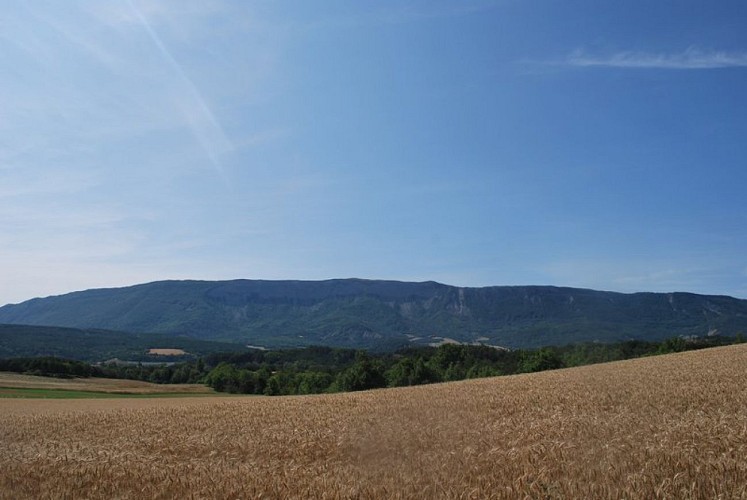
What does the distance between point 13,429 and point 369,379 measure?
72.3 meters

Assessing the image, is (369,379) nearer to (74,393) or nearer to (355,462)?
(74,393)

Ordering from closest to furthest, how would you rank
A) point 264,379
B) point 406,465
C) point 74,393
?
point 406,465 < point 74,393 < point 264,379

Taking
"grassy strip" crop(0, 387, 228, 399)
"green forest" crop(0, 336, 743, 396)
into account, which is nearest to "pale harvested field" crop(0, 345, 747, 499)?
"grassy strip" crop(0, 387, 228, 399)

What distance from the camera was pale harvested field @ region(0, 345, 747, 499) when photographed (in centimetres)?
724

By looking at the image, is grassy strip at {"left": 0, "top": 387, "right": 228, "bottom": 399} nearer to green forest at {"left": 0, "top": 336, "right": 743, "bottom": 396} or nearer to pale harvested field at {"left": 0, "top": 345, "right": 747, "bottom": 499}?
green forest at {"left": 0, "top": 336, "right": 743, "bottom": 396}

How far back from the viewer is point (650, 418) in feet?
40.6

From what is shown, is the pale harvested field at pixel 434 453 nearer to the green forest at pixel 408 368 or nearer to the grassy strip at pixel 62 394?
the grassy strip at pixel 62 394

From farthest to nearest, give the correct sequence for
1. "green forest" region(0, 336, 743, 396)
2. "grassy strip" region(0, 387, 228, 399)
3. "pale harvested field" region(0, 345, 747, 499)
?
"green forest" region(0, 336, 743, 396), "grassy strip" region(0, 387, 228, 399), "pale harvested field" region(0, 345, 747, 499)

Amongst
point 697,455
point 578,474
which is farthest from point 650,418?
point 578,474

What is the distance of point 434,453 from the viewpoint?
32.9 feet

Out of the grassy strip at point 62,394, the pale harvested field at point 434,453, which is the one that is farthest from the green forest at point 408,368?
the pale harvested field at point 434,453

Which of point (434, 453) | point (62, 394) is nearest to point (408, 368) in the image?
point (62, 394)

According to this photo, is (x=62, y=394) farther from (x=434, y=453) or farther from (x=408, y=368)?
(x=434, y=453)

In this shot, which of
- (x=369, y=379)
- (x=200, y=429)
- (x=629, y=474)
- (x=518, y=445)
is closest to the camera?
(x=629, y=474)
